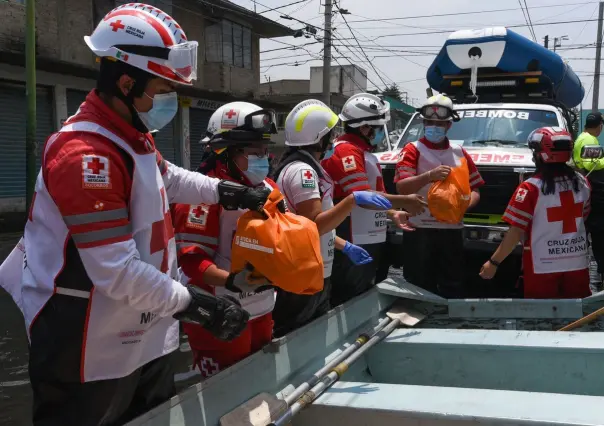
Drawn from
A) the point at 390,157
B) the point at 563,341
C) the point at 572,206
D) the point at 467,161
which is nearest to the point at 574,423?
the point at 563,341

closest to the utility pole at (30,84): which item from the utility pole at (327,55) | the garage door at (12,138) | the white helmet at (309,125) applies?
the garage door at (12,138)

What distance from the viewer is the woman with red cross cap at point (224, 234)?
2.20 metres

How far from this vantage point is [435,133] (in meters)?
4.46

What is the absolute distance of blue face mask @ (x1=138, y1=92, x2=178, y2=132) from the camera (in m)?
1.87

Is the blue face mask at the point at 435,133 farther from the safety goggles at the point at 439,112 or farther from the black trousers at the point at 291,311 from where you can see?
the black trousers at the point at 291,311

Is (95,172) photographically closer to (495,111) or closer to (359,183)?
(359,183)

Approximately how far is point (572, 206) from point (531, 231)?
0.30 metres

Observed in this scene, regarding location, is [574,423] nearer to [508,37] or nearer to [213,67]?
[508,37]

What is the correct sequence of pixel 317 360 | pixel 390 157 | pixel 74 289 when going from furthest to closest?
pixel 390 157, pixel 317 360, pixel 74 289

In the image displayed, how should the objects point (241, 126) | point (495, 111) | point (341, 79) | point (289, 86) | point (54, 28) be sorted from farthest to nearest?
point (341, 79), point (289, 86), point (54, 28), point (495, 111), point (241, 126)

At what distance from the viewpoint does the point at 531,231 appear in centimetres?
360

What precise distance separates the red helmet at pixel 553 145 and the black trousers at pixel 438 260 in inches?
44.8

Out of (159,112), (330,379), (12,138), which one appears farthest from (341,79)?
(159,112)

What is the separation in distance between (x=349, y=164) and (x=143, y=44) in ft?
6.97
